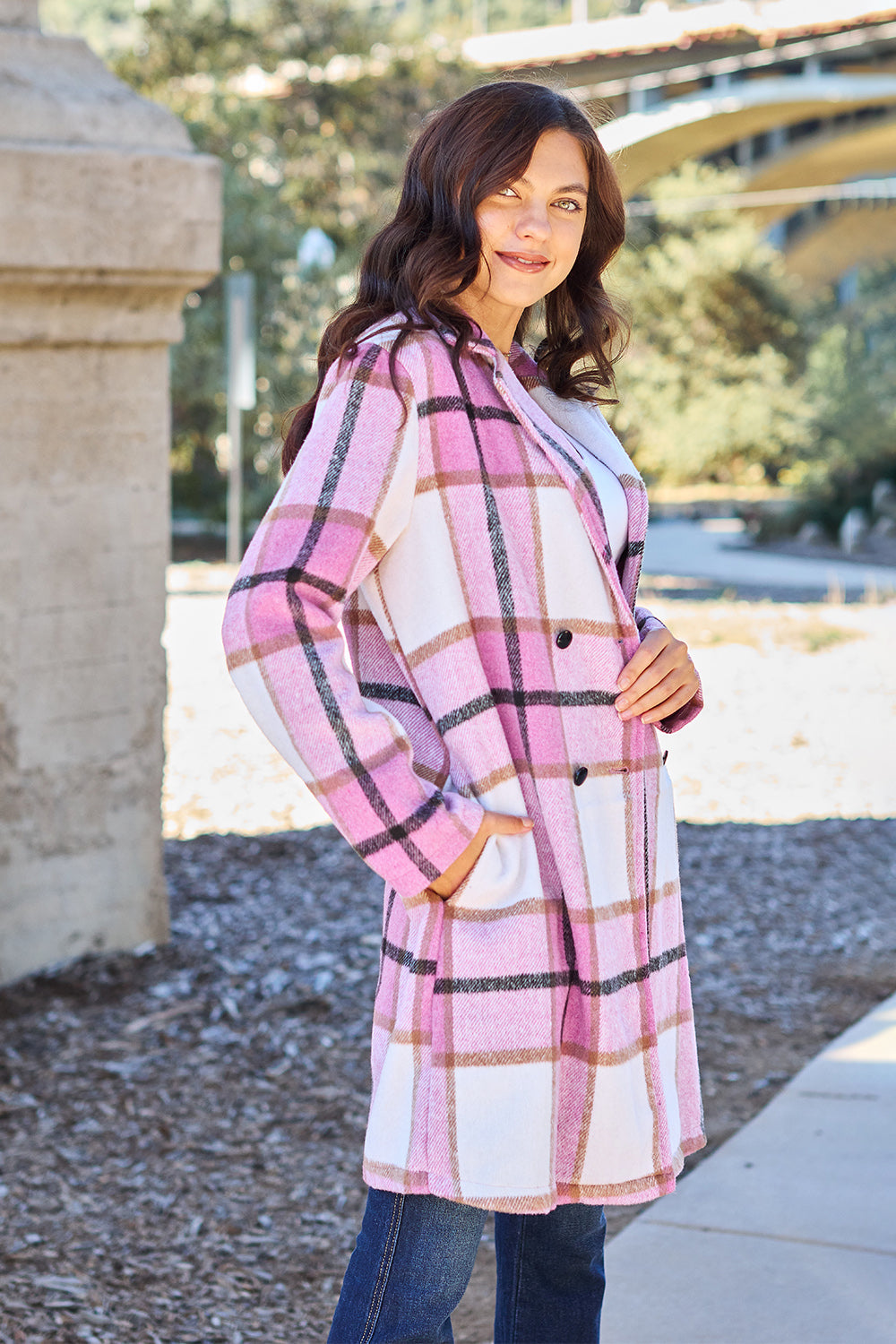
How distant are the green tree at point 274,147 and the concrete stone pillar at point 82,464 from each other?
13289 millimetres

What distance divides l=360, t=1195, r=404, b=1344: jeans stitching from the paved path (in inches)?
500

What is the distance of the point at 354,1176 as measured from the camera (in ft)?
10.9

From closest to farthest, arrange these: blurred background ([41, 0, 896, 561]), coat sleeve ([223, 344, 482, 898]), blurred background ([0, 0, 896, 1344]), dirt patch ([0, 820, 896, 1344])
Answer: coat sleeve ([223, 344, 482, 898]) < dirt patch ([0, 820, 896, 1344]) < blurred background ([0, 0, 896, 1344]) < blurred background ([41, 0, 896, 561])

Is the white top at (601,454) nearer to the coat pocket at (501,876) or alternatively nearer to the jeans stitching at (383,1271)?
the coat pocket at (501,876)

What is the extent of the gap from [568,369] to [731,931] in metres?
3.29

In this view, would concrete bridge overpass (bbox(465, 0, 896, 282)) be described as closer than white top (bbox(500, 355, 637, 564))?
No

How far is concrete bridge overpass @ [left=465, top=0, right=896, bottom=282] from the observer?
32.2 metres

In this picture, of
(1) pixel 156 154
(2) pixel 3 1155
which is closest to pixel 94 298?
(1) pixel 156 154

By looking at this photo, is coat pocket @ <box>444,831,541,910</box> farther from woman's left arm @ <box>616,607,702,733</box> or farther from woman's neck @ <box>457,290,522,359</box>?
woman's neck @ <box>457,290,522,359</box>

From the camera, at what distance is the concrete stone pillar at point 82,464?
392 centimetres

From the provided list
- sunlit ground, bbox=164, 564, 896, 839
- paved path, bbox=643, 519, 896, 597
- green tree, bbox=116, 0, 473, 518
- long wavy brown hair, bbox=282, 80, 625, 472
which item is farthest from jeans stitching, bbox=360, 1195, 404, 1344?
green tree, bbox=116, 0, 473, 518

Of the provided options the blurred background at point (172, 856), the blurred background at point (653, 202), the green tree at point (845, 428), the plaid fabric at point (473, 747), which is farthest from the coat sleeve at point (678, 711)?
the green tree at point (845, 428)

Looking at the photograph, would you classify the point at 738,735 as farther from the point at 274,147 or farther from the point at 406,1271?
the point at 274,147

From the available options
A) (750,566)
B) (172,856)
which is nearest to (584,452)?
(172,856)
